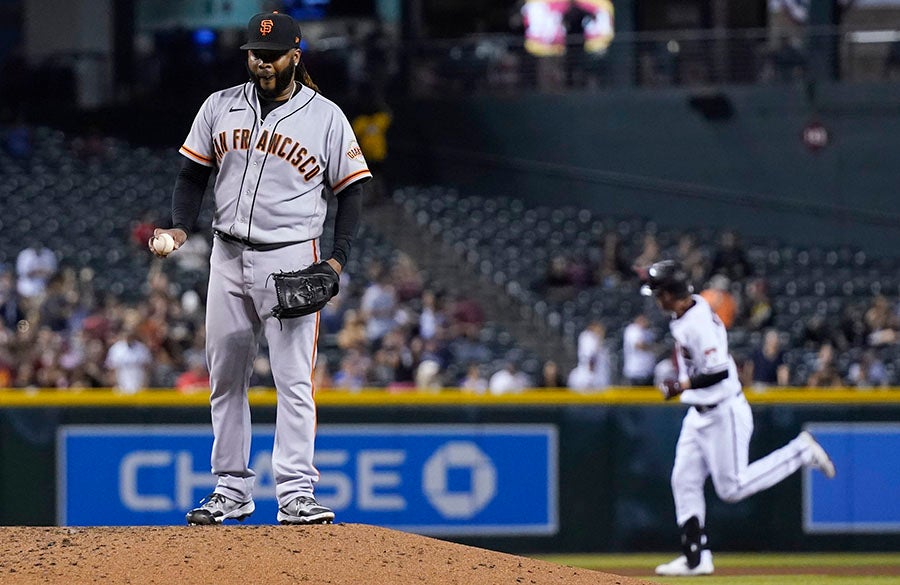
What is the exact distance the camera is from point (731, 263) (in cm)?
1778

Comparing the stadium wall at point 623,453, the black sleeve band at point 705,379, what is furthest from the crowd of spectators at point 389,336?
the black sleeve band at point 705,379

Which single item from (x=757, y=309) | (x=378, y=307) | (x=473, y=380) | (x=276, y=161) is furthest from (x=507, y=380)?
(x=276, y=161)

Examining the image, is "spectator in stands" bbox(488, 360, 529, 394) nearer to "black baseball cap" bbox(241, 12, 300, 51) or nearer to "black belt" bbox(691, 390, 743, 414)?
"black belt" bbox(691, 390, 743, 414)

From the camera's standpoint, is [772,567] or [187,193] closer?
[187,193]

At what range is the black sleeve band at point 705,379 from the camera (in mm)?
9203

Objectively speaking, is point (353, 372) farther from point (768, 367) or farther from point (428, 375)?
point (768, 367)

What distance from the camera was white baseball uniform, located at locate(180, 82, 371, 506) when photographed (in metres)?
5.81

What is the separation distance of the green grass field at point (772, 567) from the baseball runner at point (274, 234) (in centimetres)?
391

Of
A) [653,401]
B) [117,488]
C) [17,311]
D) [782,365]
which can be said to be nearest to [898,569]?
[653,401]

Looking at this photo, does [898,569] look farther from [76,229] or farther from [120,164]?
[120,164]

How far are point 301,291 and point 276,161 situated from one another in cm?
49

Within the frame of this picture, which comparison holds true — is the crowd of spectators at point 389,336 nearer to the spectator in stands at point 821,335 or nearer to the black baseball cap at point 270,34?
the spectator in stands at point 821,335

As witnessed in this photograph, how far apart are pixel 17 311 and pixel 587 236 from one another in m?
7.36

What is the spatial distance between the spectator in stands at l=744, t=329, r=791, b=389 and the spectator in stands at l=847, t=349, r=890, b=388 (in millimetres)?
861
